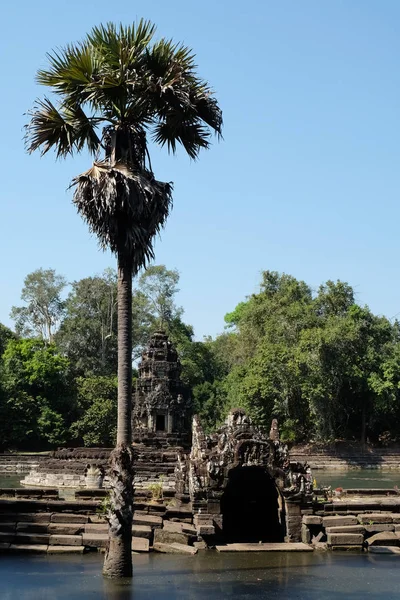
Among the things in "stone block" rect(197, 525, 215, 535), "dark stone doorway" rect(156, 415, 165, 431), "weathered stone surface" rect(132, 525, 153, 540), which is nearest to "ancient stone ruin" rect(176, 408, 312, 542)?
"stone block" rect(197, 525, 215, 535)

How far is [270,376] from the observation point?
59.6 meters

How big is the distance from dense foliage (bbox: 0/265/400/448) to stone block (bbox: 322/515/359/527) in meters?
39.6

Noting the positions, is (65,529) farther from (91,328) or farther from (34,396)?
(91,328)

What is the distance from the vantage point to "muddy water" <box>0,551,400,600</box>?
12555mm

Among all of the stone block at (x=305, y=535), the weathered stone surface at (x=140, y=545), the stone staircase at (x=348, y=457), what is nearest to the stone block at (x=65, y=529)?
the weathered stone surface at (x=140, y=545)

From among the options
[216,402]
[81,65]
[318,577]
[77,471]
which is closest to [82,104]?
[81,65]

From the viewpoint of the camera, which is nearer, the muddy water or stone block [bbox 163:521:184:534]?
the muddy water

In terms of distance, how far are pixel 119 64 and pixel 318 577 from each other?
10211 millimetres

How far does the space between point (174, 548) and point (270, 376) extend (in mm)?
43770

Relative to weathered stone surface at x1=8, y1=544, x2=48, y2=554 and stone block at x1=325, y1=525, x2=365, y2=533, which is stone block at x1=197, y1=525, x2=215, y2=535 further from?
weathered stone surface at x1=8, y1=544, x2=48, y2=554

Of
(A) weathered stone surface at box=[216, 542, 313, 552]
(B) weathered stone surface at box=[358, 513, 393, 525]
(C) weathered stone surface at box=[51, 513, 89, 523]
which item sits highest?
(C) weathered stone surface at box=[51, 513, 89, 523]

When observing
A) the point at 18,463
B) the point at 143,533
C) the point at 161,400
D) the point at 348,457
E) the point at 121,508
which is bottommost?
the point at 143,533

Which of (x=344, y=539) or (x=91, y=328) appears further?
(x=91, y=328)

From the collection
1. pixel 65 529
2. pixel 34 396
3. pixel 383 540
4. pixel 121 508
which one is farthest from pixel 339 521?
pixel 34 396
